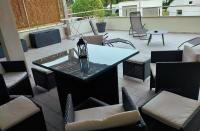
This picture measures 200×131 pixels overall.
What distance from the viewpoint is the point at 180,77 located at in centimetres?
235

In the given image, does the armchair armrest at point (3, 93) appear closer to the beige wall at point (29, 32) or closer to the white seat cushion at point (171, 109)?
the white seat cushion at point (171, 109)

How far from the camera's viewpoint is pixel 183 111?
5.92 ft

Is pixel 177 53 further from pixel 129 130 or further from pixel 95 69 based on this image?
pixel 129 130

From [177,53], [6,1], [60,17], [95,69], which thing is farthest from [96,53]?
[60,17]

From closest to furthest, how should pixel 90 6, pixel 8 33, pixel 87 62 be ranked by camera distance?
pixel 87 62
pixel 8 33
pixel 90 6

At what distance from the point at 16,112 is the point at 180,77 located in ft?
6.32

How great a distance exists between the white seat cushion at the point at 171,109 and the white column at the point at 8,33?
2.88m

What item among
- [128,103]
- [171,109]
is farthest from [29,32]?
[171,109]

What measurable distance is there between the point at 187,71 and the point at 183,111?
0.67 m

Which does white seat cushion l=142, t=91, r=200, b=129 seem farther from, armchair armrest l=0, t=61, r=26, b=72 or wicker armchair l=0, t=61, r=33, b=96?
armchair armrest l=0, t=61, r=26, b=72

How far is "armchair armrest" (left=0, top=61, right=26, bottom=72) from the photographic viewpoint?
3.12m

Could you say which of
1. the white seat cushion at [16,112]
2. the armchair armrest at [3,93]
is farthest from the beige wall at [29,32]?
the white seat cushion at [16,112]

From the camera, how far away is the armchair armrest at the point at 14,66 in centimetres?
312

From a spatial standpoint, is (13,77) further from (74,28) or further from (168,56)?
(74,28)
